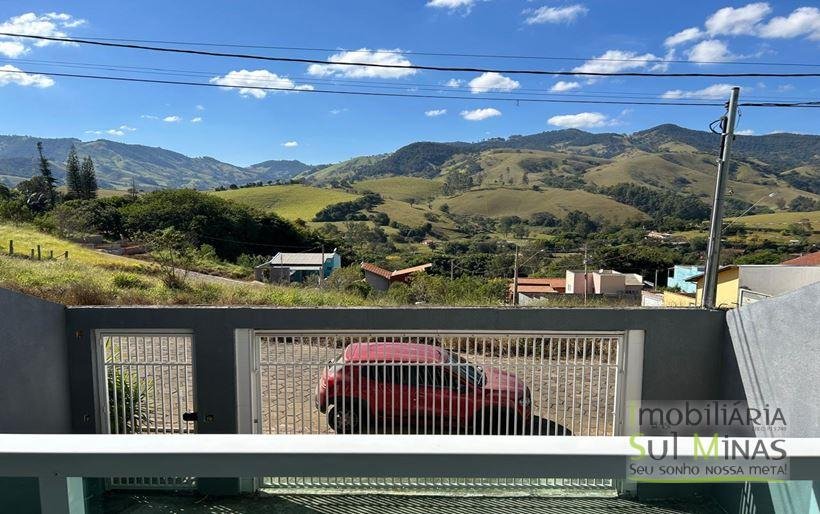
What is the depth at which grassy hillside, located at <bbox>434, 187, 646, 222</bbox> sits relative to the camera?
7144cm

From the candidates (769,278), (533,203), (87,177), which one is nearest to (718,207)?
(769,278)

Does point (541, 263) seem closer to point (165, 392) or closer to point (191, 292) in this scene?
point (191, 292)

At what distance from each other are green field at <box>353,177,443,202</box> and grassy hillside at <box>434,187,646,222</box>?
9.21 meters

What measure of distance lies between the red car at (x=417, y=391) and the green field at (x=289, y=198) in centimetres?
6981

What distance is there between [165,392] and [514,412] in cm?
383

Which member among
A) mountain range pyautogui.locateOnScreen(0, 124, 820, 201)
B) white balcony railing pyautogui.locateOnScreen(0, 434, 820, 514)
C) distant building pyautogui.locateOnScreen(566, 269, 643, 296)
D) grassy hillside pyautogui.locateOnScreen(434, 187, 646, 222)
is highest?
mountain range pyautogui.locateOnScreen(0, 124, 820, 201)

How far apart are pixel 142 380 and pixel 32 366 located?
100 cm

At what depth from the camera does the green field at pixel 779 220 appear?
4900 cm

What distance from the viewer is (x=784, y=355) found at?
414 cm

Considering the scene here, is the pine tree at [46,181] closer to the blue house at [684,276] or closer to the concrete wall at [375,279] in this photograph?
the concrete wall at [375,279]

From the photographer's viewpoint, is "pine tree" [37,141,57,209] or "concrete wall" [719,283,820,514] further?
"pine tree" [37,141,57,209]

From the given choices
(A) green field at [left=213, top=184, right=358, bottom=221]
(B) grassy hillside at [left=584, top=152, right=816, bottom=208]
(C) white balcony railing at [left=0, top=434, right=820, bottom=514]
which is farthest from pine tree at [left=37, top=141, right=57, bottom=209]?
(B) grassy hillside at [left=584, top=152, right=816, bottom=208]

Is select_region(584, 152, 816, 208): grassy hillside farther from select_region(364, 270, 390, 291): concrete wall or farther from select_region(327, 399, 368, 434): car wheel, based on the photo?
select_region(327, 399, 368, 434): car wheel

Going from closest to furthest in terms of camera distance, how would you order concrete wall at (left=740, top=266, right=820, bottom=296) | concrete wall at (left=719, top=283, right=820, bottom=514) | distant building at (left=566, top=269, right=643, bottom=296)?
1. concrete wall at (left=719, top=283, right=820, bottom=514)
2. concrete wall at (left=740, top=266, right=820, bottom=296)
3. distant building at (left=566, top=269, right=643, bottom=296)
